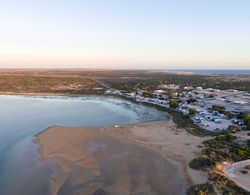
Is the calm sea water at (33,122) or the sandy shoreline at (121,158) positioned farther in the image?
the calm sea water at (33,122)

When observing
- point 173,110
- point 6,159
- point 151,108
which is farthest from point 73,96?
point 6,159

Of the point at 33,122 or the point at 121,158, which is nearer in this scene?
the point at 121,158

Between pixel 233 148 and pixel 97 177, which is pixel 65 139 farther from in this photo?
pixel 233 148

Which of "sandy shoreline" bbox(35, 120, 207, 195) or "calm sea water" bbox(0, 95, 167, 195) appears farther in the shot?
"calm sea water" bbox(0, 95, 167, 195)

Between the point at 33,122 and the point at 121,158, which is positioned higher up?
the point at 121,158
